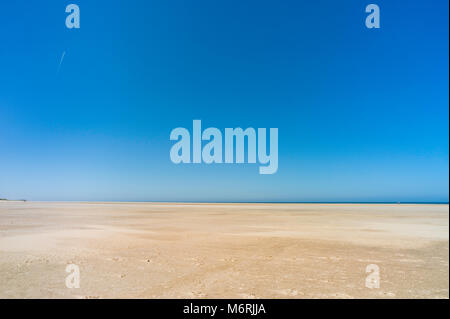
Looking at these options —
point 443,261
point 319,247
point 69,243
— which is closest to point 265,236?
point 319,247

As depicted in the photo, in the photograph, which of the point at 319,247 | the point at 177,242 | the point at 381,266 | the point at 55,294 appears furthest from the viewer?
the point at 177,242

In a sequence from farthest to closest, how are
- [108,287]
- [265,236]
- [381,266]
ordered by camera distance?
1. [265,236]
2. [381,266]
3. [108,287]

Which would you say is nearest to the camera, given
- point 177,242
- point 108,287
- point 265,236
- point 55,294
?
point 55,294

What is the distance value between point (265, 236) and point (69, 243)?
10.3 metres

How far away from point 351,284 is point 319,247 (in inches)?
225

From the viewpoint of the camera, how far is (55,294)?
23.9ft
